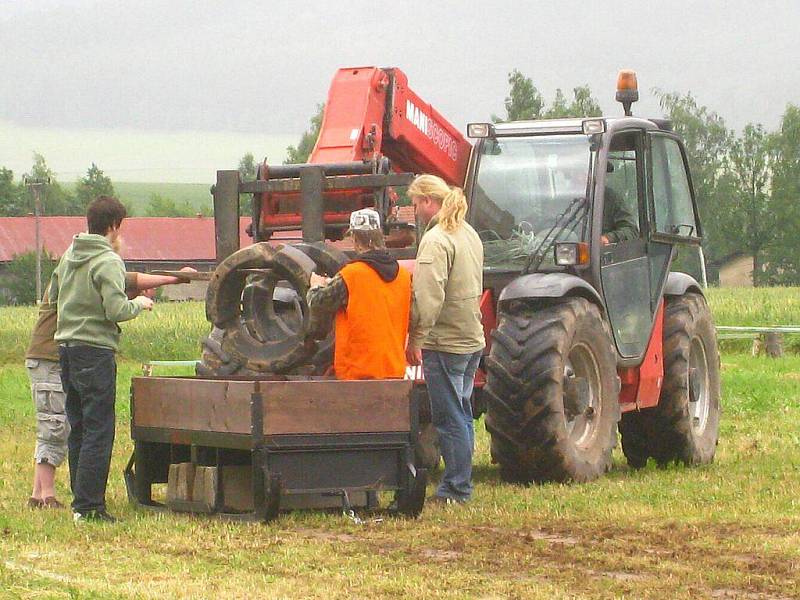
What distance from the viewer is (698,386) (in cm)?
1191

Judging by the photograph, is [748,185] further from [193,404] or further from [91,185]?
[193,404]

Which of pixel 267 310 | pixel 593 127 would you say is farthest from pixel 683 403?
pixel 267 310

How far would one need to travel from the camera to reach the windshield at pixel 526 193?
10242 mm

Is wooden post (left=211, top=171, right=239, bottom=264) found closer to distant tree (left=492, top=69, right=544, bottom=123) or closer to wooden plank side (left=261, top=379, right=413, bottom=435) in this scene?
wooden plank side (left=261, top=379, right=413, bottom=435)

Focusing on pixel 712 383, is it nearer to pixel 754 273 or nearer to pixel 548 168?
pixel 548 168

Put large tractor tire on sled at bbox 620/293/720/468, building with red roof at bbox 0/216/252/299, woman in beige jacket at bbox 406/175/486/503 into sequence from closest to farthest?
woman in beige jacket at bbox 406/175/486/503
large tractor tire on sled at bbox 620/293/720/468
building with red roof at bbox 0/216/252/299

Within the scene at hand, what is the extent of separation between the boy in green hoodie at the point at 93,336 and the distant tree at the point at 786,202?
81.1m

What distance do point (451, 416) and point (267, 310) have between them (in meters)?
1.36

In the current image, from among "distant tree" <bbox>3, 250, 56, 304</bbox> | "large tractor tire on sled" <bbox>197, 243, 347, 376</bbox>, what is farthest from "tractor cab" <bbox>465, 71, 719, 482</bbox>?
"distant tree" <bbox>3, 250, 56, 304</bbox>

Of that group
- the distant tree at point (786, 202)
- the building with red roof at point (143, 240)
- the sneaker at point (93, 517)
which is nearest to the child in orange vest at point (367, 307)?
the sneaker at point (93, 517)

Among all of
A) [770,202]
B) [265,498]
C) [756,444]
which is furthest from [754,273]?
[265,498]

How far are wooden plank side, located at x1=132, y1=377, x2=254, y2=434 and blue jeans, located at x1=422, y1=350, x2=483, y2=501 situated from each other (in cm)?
128

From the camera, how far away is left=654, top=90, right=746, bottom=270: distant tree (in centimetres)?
8338

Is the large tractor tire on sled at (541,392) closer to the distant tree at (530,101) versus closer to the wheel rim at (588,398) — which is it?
the wheel rim at (588,398)
